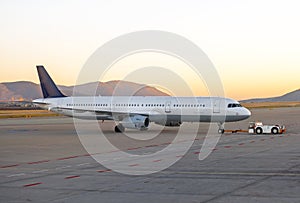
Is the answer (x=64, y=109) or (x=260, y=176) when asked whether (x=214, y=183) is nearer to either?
(x=260, y=176)

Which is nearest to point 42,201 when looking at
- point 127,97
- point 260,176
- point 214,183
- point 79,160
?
point 214,183

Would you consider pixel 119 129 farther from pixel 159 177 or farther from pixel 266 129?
pixel 159 177

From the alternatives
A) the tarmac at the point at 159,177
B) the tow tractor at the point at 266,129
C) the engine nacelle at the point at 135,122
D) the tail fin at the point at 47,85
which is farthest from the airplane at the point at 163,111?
the tarmac at the point at 159,177

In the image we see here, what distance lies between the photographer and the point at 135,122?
4234cm

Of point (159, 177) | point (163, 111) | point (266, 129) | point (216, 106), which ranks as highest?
point (216, 106)

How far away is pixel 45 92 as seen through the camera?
57.8 meters

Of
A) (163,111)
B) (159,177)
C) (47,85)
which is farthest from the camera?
(47,85)

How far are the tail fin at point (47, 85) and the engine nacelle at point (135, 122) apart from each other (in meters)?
17.0

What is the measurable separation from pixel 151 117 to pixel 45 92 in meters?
18.3

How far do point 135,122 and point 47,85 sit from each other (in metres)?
19.5

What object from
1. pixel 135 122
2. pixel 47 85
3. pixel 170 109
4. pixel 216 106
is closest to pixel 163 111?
pixel 170 109

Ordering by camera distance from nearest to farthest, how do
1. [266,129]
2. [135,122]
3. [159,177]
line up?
[159,177]
[266,129]
[135,122]

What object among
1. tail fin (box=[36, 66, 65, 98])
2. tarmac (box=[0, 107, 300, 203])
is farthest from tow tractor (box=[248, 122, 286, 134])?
tail fin (box=[36, 66, 65, 98])

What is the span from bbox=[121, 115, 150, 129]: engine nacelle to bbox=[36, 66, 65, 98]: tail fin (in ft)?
55.6
